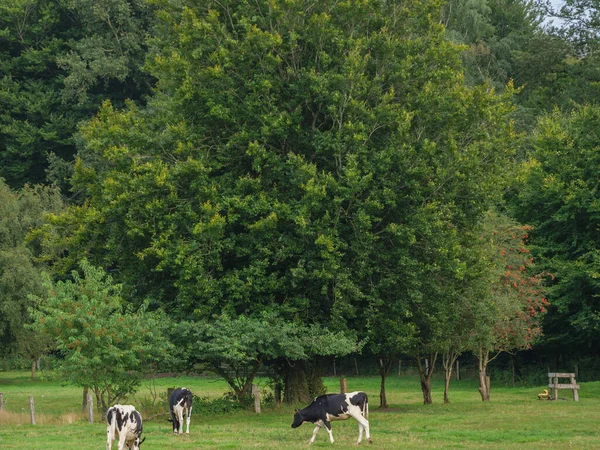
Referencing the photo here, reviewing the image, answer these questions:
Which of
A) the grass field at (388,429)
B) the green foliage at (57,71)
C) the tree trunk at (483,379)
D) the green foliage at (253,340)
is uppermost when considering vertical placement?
the green foliage at (57,71)

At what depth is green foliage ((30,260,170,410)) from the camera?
3306 centimetres

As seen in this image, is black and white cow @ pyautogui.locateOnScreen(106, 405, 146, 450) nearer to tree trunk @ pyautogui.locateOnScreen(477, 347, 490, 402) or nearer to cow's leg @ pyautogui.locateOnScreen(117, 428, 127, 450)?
cow's leg @ pyautogui.locateOnScreen(117, 428, 127, 450)

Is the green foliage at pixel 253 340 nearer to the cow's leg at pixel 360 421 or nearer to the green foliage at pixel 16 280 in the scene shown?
the cow's leg at pixel 360 421

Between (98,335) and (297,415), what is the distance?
862 cm

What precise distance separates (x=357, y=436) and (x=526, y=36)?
69.0 m

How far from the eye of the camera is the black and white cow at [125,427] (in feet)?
78.8

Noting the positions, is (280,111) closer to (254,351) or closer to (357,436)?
(254,351)

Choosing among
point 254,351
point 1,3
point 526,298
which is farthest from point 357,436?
point 1,3

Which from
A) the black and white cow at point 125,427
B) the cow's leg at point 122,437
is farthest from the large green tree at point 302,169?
the cow's leg at point 122,437

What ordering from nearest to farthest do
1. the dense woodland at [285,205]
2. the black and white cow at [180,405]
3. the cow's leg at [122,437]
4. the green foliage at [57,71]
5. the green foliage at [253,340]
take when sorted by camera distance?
the cow's leg at [122,437] → the black and white cow at [180,405] → the green foliage at [253,340] → the dense woodland at [285,205] → the green foliage at [57,71]

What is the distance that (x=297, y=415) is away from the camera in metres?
28.1

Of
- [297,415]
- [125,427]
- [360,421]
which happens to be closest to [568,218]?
[297,415]

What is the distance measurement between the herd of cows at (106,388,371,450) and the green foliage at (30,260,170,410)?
4427 millimetres

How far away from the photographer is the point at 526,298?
47.6 meters
